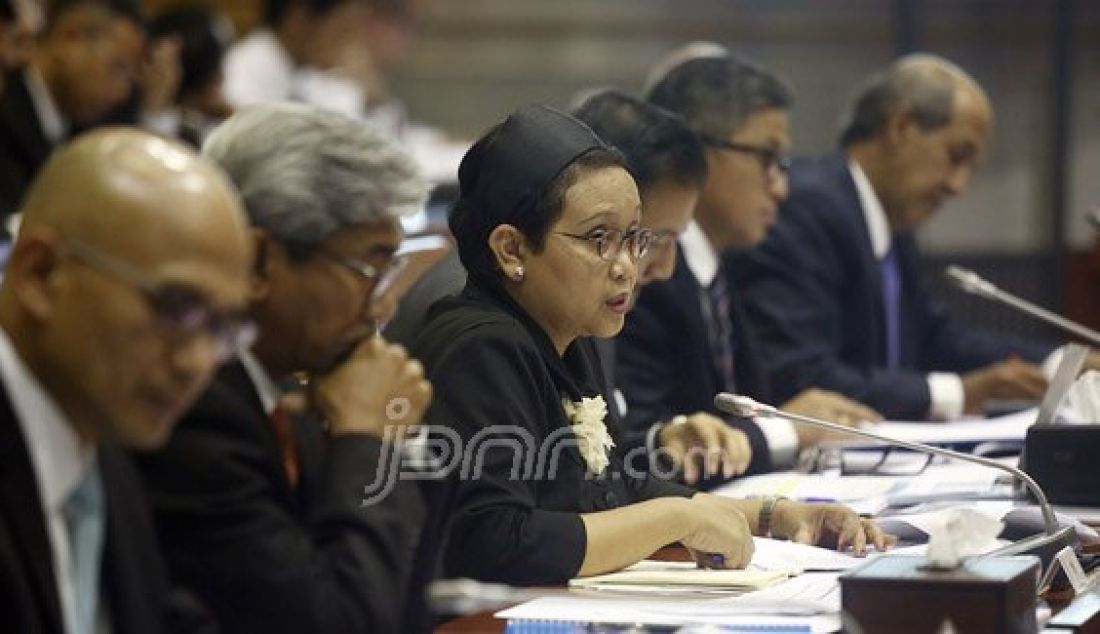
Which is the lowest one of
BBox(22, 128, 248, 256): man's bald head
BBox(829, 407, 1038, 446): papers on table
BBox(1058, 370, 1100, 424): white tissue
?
BBox(829, 407, 1038, 446): papers on table

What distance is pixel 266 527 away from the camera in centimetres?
227

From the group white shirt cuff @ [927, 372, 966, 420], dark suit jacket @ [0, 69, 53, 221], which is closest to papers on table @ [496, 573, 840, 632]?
white shirt cuff @ [927, 372, 966, 420]

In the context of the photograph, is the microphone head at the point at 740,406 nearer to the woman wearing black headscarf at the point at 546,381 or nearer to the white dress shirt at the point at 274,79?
the woman wearing black headscarf at the point at 546,381

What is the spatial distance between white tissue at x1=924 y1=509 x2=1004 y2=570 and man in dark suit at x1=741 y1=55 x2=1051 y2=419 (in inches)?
85.4

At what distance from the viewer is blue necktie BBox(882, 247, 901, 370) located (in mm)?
5234

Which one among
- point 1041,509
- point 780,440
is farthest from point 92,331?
point 780,440

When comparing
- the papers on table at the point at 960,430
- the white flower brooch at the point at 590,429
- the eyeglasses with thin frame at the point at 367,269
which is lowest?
the papers on table at the point at 960,430

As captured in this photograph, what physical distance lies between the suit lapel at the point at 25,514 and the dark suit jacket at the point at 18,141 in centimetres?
437

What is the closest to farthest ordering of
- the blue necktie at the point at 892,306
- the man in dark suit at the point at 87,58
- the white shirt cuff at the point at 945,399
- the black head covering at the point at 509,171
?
the black head covering at the point at 509,171, the white shirt cuff at the point at 945,399, the blue necktie at the point at 892,306, the man in dark suit at the point at 87,58

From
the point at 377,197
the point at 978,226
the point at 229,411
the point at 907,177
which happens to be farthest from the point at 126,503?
the point at 978,226

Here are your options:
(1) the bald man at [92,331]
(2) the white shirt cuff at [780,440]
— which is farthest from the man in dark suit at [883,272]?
(1) the bald man at [92,331]

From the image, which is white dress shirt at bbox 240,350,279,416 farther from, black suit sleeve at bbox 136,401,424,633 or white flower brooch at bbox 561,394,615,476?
white flower brooch at bbox 561,394,615,476

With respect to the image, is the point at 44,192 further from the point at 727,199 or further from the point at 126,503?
the point at 727,199

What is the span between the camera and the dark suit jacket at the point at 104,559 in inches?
75.0
